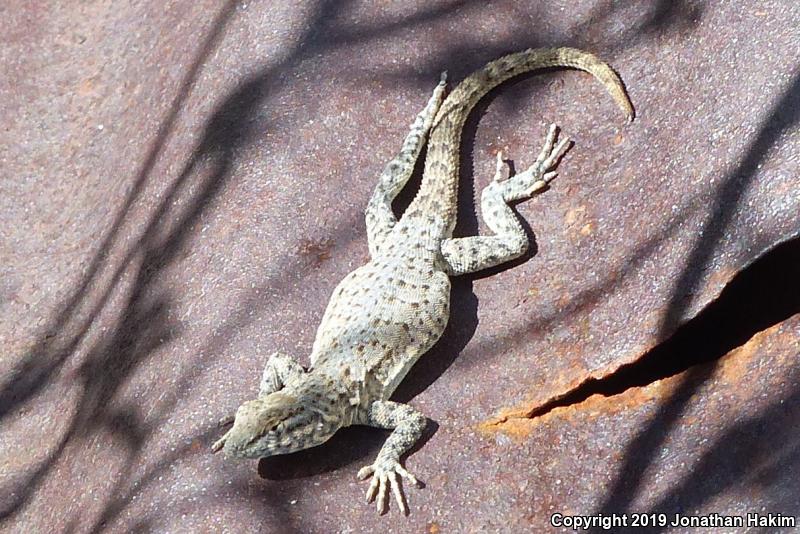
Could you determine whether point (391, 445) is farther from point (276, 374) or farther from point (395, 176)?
point (395, 176)

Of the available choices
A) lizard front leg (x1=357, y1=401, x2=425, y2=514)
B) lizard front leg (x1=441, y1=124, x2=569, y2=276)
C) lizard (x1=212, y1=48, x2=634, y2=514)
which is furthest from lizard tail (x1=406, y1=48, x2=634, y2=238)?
lizard front leg (x1=357, y1=401, x2=425, y2=514)

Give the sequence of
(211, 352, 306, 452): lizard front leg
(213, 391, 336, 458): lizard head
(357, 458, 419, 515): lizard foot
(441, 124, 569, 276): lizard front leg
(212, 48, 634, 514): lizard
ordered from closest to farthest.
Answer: (357, 458, 419, 515): lizard foot → (213, 391, 336, 458): lizard head → (212, 48, 634, 514): lizard → (211, 352, 306, 452): lizard front leg → (441, 124, 569, 276): lizard front leg

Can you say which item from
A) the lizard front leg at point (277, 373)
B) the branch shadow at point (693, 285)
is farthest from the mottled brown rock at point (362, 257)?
the lizard front leg at point (277, 373)

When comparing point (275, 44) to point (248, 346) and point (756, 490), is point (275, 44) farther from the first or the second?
point (756, 490)

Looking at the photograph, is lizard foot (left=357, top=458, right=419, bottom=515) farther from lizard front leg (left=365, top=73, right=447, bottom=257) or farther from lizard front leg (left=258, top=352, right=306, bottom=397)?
lizard front leg (left=365, top=73, right=447, bottom=257)

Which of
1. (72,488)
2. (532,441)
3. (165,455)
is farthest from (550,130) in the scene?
(72,488)

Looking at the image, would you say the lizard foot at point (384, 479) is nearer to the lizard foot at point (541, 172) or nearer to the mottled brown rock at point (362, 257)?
the mottled brown rock at point (362, 257)
